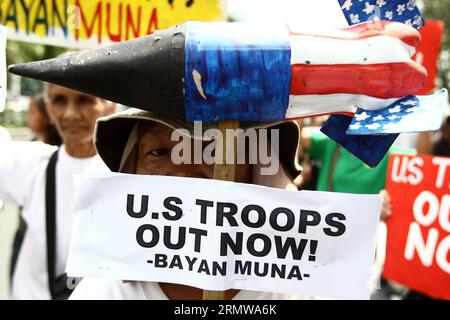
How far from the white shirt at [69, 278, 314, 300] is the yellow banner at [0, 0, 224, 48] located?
1057mm

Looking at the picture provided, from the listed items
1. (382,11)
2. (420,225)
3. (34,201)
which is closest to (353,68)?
(382,11)

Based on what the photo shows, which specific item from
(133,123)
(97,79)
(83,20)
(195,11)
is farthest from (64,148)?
(97,79)

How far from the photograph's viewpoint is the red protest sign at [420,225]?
235cm

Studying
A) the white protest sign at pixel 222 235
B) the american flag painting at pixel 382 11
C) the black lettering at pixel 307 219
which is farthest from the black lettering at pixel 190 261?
the american flag painting at pixel 382 11

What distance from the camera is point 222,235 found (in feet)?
4.00

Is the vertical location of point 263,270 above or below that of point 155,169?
below

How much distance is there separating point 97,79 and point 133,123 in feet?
1.29

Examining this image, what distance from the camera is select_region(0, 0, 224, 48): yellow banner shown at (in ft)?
6.76

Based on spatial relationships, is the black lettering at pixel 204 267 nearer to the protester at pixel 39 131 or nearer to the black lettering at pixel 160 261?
the black lettering at pixel 160 261

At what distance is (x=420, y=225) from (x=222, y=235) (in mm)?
1589

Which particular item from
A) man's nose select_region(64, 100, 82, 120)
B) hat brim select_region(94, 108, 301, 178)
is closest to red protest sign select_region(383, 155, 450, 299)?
hat brim select_region(94, 108, 301, 178)

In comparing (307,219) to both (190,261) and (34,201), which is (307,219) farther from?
(34,201)

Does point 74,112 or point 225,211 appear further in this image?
point 74,112

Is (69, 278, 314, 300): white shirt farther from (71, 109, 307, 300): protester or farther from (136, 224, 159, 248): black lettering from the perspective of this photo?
(136, 224, 159, 248): black lettering
